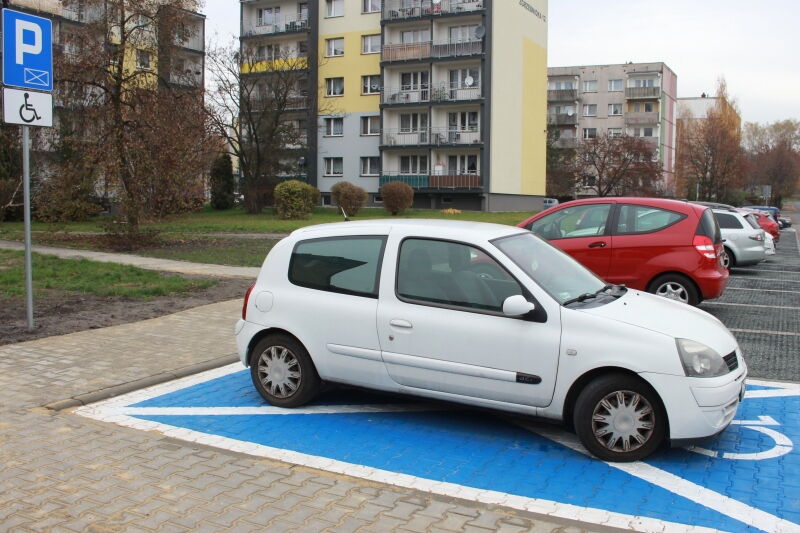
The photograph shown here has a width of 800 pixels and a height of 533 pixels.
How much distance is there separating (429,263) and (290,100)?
43.5 metres

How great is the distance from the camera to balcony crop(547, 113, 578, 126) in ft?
281

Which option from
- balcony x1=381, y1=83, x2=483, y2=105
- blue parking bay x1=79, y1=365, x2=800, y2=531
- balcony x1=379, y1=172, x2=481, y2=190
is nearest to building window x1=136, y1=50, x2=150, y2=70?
blue parking bay x1=79, y1=365, x2=800, y2=531

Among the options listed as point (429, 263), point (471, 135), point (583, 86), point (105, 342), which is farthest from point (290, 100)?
point (583, 86)

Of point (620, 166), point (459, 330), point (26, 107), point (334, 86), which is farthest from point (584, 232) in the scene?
point (620, 166)

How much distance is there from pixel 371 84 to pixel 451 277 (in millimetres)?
47453

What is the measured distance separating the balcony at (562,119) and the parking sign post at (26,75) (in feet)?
267

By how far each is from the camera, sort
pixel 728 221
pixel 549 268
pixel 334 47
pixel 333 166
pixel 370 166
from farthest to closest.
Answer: pixel 333 166, pixel 334 47, pixel 370 166, pixel 728 221, pixel 549 268

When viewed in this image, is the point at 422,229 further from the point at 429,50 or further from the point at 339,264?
the point at 429,50

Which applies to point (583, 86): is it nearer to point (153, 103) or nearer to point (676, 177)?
point (676, 177)

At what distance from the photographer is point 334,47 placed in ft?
170

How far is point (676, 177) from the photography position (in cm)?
7719

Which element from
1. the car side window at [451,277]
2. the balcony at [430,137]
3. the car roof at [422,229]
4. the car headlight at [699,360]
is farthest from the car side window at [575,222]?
the balcony at [430,137]

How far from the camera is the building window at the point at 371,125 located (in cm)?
5106

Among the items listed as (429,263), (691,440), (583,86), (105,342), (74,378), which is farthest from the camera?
(583,86)
